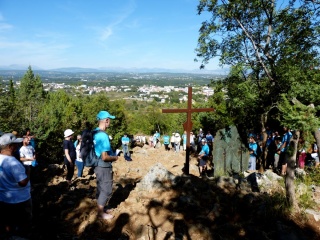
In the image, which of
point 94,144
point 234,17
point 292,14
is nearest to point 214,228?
point 94,144

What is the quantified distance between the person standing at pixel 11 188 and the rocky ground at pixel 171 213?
596 mm

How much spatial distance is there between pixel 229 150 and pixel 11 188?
8268 mm

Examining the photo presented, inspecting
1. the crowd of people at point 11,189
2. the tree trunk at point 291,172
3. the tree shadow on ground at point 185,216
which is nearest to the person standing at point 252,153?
Result: the tree shadow on ground at point 185,216

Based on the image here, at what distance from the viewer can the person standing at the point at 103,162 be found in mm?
4035

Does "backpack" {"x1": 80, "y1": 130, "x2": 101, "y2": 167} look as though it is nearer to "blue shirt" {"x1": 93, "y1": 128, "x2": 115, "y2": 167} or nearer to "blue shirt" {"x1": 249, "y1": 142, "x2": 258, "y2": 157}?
"blue shirt" {"x1": 93, "y1": 128, "x2": 115, "y2": 167}

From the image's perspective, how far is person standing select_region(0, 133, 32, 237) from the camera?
322 cm

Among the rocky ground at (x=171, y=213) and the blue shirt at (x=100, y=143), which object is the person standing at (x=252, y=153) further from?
the blue shirt at (x=100, y=143)

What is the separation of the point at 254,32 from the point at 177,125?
36608 mm

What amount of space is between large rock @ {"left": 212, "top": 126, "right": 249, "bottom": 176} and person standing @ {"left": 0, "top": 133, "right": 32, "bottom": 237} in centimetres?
785

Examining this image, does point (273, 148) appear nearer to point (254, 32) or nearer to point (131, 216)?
point (254, 32)

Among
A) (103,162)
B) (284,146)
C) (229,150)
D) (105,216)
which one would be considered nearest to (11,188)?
(103,162)

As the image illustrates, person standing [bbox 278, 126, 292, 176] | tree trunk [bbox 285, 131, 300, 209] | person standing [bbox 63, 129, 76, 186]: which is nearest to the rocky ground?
tree trunk [bbox 285, 131, 300, 209]

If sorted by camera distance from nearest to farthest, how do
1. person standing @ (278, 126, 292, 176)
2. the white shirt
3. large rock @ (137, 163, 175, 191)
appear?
1. the white shirt
2. large rock @ (137, 163, 175, 191)
3. person standing @ (278, 126, 292, 176)

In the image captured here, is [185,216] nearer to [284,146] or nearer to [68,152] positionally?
[68,152]
